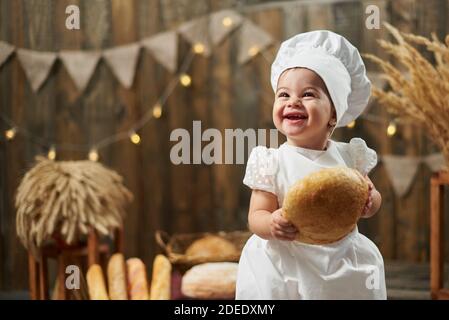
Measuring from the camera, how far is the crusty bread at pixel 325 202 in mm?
754

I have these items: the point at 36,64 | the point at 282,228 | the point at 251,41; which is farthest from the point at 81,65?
the point at 282,228

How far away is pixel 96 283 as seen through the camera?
4.69 feet

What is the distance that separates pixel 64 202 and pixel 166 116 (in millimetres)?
411

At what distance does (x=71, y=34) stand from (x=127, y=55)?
0.96 feet

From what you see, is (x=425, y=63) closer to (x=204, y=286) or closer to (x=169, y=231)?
(x=204, y=286)

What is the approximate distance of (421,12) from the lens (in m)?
Answer: 1.38

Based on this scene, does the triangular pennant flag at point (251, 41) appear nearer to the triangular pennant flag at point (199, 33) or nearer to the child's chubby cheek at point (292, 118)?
the triangular pennant flag at point (199, 33)

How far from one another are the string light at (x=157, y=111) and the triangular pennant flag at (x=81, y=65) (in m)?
0.20

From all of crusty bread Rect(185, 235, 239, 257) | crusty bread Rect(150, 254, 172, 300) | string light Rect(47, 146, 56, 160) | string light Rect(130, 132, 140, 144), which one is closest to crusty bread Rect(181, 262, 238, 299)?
crusty bread Rect(150, 254, 172, 300)

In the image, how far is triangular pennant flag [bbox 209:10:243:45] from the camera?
1.82 meters

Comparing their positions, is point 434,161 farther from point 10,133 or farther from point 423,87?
point 10,133

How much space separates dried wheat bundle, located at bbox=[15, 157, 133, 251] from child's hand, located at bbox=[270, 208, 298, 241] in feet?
2.60

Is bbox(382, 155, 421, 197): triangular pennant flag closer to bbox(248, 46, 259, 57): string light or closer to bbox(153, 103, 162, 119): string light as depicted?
bbox(248, 46, 259, 57): string light
